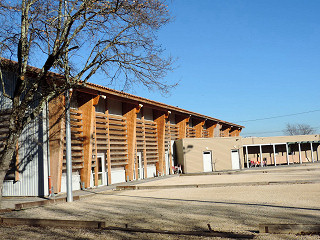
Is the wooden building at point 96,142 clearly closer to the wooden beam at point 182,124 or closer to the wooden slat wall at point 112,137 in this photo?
the wooden slat wall at point 112,137

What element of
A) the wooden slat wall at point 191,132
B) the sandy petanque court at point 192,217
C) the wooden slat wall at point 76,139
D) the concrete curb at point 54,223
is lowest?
the sandy petanque court at point 192,217

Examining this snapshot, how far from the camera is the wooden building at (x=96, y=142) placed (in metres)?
17.0

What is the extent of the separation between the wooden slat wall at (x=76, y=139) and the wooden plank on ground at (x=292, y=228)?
13.5m

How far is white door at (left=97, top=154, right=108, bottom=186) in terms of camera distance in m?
21.7

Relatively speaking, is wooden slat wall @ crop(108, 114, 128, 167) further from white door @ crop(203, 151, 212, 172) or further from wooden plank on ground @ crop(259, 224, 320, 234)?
wooden plank on ground @ crop(259, 224, 320, 234)

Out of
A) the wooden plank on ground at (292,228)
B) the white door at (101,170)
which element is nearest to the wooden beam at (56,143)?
the white door at (101,170)

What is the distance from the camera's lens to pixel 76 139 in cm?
1900

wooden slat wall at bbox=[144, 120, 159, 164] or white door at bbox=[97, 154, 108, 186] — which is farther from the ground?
wooden slat wall at bbox=[144, 120, 159, 164]

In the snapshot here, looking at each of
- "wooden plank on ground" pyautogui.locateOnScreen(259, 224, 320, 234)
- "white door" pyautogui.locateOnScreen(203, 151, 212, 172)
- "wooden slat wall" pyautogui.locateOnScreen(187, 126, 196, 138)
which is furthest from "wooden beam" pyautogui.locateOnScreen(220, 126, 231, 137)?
"wooden plank on ground" pyautogui.locateOnScreen(259, 224, 320, 234)

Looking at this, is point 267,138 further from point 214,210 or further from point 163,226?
point 163,226

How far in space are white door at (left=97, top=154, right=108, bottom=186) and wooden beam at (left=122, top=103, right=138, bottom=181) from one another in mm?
2613

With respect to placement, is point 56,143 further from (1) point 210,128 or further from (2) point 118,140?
(1) point 210,128

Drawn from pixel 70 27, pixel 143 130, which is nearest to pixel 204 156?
pixel 143 130

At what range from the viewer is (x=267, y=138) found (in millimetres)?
40875
